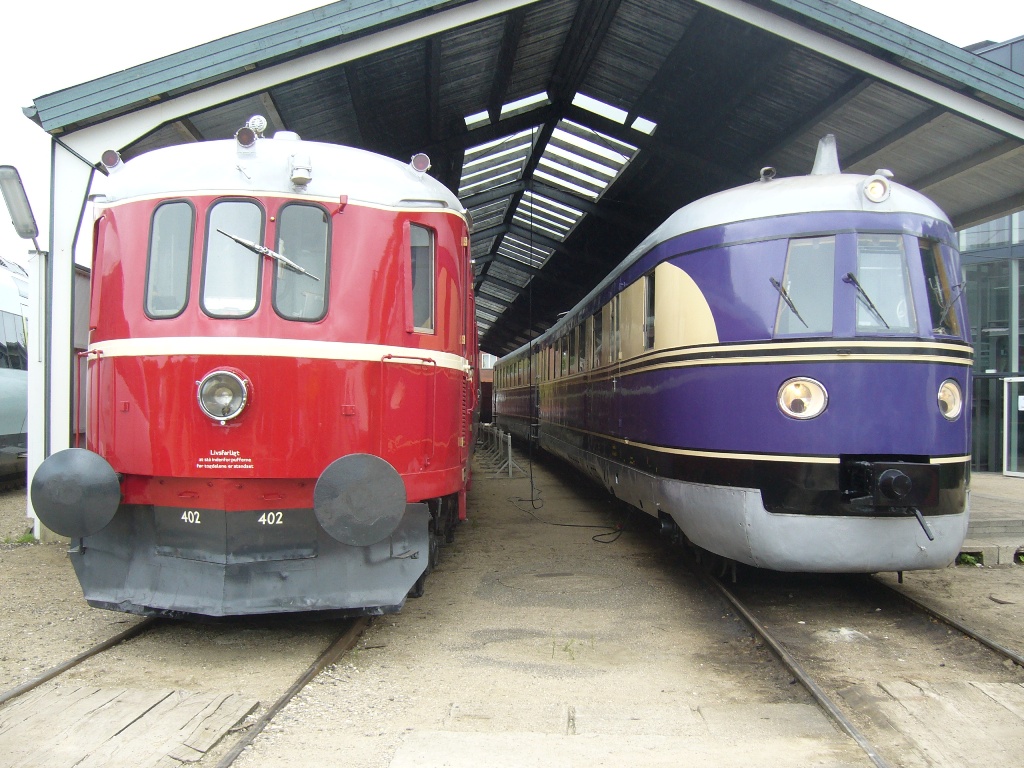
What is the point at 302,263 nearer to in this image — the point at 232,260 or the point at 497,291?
the point at 232,260

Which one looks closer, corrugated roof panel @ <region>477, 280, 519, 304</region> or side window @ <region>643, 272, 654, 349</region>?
side window @ <region>643, 272, 654, 349</region>

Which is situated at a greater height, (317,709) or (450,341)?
(450,341)

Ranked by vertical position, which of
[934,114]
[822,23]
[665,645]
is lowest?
[665,645]

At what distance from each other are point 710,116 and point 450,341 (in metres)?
6.91

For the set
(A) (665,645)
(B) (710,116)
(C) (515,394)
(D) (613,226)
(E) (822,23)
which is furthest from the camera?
(C) (515,394)

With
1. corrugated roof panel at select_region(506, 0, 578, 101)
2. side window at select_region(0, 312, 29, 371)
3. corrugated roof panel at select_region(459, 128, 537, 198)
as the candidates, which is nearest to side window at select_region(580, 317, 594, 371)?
corrugated roof panel at select_region(506, 0, 578, 101)

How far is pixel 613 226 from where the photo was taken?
1711 cm

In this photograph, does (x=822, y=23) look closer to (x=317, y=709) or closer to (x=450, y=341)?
(x=450, y=341)

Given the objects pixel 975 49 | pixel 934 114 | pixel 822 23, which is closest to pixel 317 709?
pixel 822 23

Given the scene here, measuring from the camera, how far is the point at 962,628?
5711 mm

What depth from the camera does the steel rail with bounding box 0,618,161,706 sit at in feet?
14.5

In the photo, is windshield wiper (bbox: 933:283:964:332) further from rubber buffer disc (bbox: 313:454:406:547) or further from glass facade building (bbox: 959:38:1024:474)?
glass facade building (bbox: 959:38:1024:474)

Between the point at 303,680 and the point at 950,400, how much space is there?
461 centimetres

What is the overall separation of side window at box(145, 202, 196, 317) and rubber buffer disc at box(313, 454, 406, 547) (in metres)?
1.47
